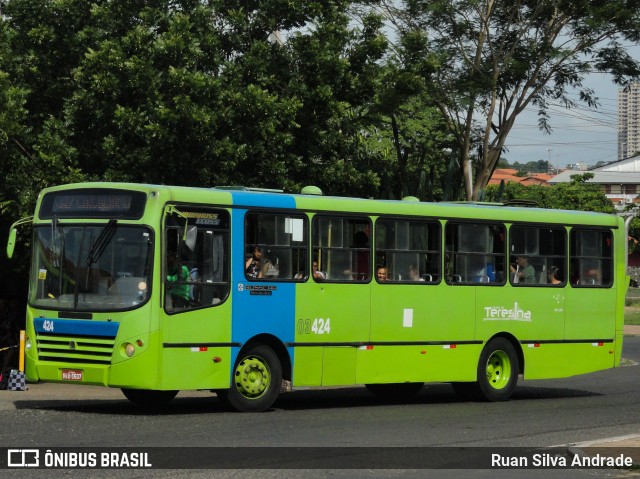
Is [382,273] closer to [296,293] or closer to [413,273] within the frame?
[413,273]

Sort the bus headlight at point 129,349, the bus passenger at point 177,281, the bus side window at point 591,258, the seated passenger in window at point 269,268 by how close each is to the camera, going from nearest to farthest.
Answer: the bus headlight at point 129,349 → the bus passenger at point 177,281 → the seated passenger in window at point 269,268 → the bus side window at point 591,258

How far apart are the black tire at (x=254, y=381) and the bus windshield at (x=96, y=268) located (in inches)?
67.8

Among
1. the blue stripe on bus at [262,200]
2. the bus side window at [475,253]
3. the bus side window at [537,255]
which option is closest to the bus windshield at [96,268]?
the blue stripe on bus at [262,200]

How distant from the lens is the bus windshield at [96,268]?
48.6ft

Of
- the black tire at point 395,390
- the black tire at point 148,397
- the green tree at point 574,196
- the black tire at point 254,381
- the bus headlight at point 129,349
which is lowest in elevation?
the black tire at point 395,390

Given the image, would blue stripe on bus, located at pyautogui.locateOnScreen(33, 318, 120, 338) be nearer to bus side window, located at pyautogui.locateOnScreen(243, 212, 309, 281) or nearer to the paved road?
the paved road

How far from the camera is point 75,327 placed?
14.9 meters

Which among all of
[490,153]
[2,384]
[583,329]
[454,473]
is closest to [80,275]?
[2,384]

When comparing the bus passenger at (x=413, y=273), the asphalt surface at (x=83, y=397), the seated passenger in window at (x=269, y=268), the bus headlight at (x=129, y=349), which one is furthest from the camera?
the bus passenger at (x=413, y=273)

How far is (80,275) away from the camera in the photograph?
15039 mm

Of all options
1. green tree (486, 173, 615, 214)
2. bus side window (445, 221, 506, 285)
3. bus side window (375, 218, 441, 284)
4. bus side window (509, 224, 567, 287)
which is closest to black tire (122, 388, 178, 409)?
bus side window (375, 218, 441, 284)

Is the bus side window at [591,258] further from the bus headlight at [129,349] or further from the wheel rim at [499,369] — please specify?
the bus headlight at [129,349]

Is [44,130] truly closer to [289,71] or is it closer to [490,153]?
[289,71]

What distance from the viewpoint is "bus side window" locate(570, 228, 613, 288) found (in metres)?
20.2
